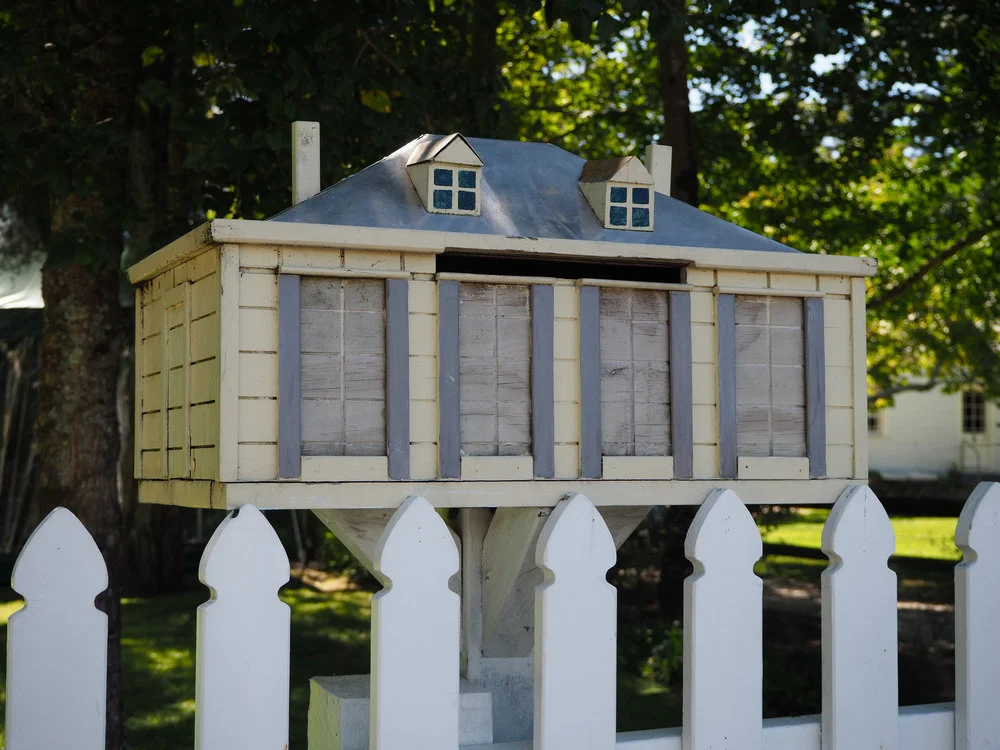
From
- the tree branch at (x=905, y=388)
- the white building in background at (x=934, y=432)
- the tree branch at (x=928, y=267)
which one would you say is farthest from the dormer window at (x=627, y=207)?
the white building in background at (x=934, y=432)

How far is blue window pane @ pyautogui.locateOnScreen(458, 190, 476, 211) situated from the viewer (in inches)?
96.0

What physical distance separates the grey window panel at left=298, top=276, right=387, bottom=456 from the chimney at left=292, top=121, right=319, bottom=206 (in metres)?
0.45

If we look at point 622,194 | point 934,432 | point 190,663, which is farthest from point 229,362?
point 934,432

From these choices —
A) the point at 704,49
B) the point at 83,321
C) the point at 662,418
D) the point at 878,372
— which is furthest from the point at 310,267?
the point at 878,372

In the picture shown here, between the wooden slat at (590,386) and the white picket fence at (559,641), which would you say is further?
the wooden slat at (590,386)

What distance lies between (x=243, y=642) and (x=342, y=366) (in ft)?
1.90

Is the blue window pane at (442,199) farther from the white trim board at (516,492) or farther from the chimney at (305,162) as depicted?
the white trim board at (516,492)

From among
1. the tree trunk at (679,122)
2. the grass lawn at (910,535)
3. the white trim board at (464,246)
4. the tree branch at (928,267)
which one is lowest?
the grass lawn at (910,535)

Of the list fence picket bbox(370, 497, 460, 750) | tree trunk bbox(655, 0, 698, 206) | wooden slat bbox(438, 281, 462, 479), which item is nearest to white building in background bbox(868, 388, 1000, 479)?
tree trunk bbox(655, 0, 698, 206)

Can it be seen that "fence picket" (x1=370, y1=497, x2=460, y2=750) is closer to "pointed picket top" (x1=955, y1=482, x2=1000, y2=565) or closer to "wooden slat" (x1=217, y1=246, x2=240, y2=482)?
"wooden slat" (x1=217, y1=246, x2=240, y2=482)

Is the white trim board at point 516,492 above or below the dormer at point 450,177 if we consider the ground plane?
below

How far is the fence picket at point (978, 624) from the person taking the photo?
254 cm

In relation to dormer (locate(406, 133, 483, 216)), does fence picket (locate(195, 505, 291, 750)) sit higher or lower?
lower

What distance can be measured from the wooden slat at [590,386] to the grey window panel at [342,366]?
428 mm
